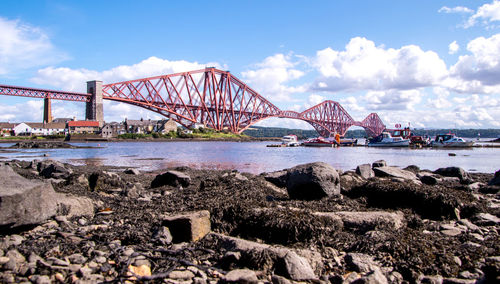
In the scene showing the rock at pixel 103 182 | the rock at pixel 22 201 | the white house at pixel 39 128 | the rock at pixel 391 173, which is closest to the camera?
the rock at pixel 22 201

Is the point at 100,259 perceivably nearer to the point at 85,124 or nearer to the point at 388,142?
the point at 388,142

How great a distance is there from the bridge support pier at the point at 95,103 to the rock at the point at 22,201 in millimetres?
81267

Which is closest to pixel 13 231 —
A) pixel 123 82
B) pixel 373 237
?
pixel 373 237

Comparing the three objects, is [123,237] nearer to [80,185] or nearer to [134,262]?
[134,262]

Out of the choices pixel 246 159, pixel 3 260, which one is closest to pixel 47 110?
pixel 246 159

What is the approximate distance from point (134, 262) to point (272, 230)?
184 centimetres

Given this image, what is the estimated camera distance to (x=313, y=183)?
7336 mm

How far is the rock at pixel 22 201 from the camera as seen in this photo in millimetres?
4172

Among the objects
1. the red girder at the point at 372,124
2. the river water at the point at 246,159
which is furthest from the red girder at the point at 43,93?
the red girder at the point at 372,124

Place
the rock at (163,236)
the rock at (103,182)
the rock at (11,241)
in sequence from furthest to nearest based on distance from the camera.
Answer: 1. the rock at (103,182)
2. the rock at (163,236)
3. the rock at (11,241)

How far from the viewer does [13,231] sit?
4395 millimetres

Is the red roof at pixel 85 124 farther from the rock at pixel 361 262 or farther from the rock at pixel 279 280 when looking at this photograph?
the rock at pixel 279 280

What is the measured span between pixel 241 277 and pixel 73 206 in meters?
3.70

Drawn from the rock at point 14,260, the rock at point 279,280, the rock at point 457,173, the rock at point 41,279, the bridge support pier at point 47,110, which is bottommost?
the rock at point 457,173
